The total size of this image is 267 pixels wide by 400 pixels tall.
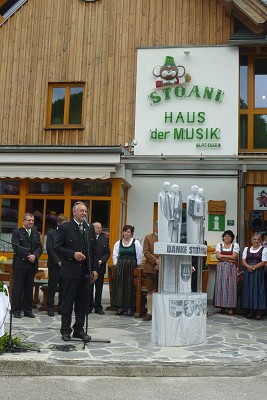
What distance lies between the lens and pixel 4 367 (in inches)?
227

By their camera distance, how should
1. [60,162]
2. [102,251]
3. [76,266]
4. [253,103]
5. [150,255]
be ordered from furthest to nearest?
1. [253,103]
2. [60,162]
3. [102,251]
4. [150,255]
5. [76,266]

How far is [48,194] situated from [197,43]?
5.61 metres

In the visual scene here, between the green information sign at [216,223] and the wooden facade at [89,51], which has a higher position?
the wooden facade at [89,51]

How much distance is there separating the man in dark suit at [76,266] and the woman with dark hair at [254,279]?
4.18m

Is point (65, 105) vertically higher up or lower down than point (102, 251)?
higher up

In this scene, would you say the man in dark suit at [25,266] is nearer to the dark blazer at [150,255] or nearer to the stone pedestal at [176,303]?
the dark blazer at [150,255]

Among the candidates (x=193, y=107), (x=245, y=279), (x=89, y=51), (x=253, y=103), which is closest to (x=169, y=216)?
(x=245, y=279)

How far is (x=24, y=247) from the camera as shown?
898cm

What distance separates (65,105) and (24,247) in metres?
5.63

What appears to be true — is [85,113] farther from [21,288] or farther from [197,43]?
[21,288]

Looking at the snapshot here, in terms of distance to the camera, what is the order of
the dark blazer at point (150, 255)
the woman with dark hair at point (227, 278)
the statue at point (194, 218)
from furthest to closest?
the woman with dark hair at point (227, 278) < the dark blazer at point (150, 255) < the statue at point (194, 218)

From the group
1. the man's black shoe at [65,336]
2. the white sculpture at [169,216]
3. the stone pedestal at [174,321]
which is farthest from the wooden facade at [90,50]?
the stone pedestal at [174,321]

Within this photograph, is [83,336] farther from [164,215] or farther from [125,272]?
[125,272]

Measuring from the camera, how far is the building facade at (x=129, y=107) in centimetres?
1213
